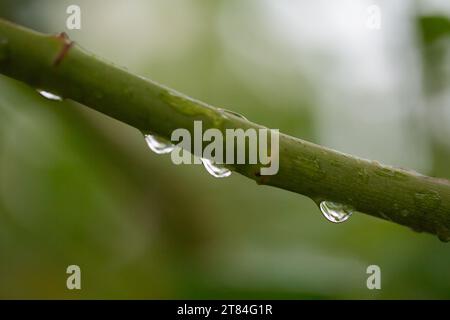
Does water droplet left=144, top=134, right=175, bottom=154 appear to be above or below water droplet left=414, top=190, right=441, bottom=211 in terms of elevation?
above

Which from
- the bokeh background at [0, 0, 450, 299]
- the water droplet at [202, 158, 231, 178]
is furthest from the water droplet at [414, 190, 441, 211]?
the bokeh background at [0, 0, 450, 299]

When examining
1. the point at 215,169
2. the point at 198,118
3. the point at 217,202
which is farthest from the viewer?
the point at 217,202

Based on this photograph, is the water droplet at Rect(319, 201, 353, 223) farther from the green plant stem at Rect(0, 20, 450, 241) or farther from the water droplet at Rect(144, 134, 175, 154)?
the water droplet at Rect(144, 134, 175, 154)

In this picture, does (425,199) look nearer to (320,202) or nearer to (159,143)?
(320,202)

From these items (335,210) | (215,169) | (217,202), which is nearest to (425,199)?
(335,210)

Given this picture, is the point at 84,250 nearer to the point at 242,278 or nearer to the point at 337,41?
the point at 242,278

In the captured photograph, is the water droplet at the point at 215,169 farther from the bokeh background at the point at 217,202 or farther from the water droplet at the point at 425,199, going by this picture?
the bokeh background at the point at 217,202

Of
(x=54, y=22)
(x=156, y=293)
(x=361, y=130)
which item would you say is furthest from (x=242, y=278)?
(x=54, y=22)
